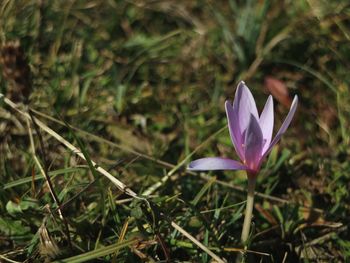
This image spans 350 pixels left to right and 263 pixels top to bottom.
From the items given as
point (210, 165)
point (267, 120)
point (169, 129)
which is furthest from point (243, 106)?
point (169, 129)

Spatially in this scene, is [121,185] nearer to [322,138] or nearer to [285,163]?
[285,163]

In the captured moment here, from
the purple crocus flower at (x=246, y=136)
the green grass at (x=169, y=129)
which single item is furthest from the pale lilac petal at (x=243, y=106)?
the green grass at (x=169, y=129)

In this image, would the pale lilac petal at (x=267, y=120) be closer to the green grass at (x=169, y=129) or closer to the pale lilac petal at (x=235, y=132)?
the pale lilac petal at (x=235, y=132)

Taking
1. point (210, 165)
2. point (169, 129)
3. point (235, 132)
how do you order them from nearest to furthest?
1. point (210, 165)
2. point (235, 132)
3. point (169, 129)

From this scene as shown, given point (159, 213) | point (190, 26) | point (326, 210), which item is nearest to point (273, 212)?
point (326, 210)

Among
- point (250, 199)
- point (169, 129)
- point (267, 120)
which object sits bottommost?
point (169, 129)

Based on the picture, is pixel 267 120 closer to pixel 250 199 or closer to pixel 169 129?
pixel 250 199
